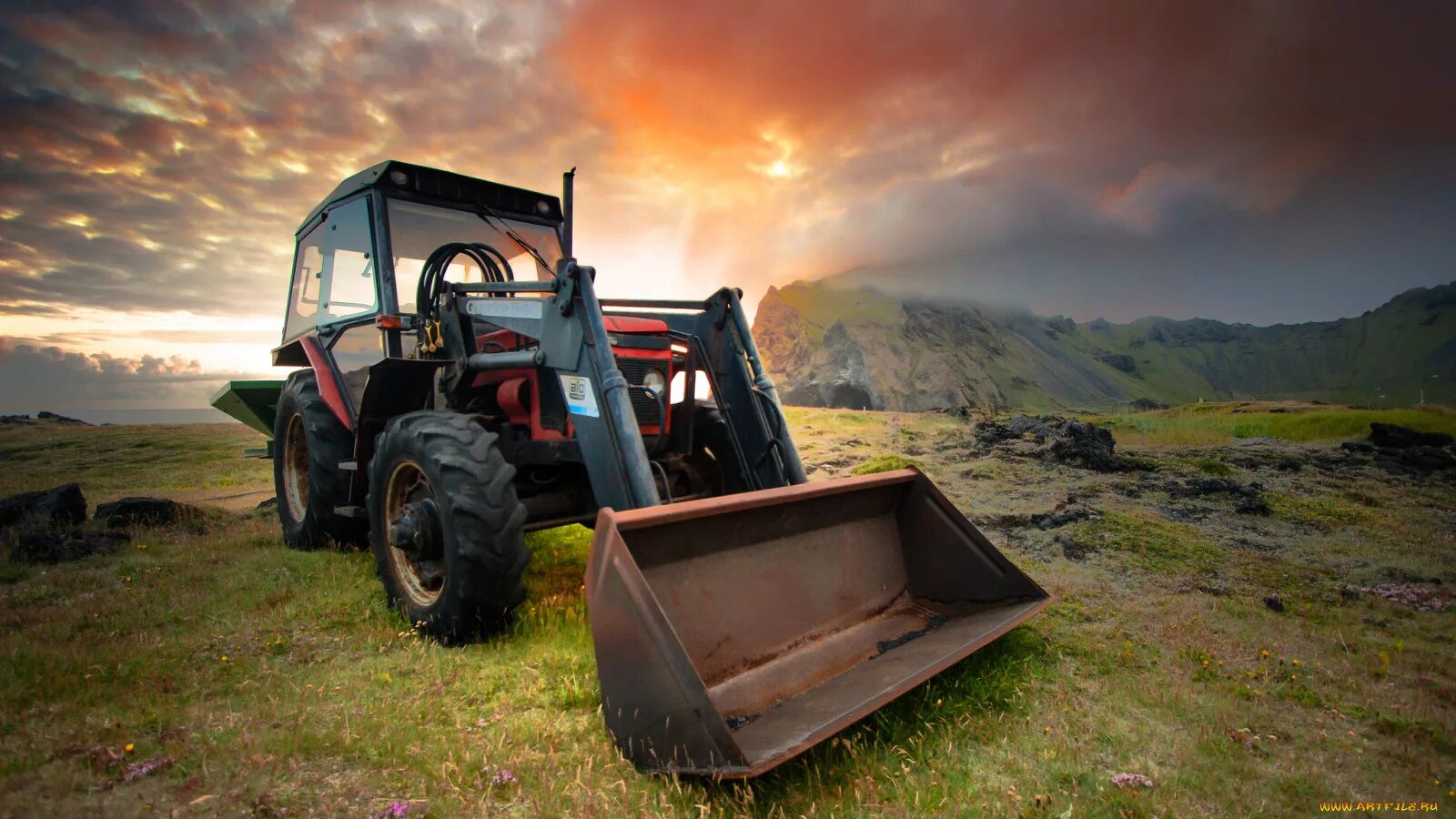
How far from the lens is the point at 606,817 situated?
95.4 inches

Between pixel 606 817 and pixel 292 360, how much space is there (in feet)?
20.2

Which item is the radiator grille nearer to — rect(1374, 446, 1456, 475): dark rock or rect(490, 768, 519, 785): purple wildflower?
rect(490, 768, 519, 785): purple wildflower

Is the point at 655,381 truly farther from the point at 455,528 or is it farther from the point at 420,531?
the point at 420,531

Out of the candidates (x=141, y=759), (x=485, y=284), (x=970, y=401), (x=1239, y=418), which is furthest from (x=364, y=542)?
(x=970, y=401)

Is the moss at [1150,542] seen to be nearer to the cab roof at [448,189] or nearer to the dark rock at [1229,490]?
the dark rock at [1229,490]

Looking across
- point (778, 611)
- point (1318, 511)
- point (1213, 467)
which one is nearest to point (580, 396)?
point (778, 611)

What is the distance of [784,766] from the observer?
283cm

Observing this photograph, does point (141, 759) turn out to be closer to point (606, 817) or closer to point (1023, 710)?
point (606, 817)

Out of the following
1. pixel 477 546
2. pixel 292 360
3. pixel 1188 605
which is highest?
pixel 292 360

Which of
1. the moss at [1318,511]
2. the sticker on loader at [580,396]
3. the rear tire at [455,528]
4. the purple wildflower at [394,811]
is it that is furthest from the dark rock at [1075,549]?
the purple wildflower at [394,811]

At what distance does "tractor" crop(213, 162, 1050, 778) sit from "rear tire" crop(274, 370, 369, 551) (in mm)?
30

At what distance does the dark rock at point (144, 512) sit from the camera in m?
7.63

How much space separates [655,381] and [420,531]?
1.65 meters

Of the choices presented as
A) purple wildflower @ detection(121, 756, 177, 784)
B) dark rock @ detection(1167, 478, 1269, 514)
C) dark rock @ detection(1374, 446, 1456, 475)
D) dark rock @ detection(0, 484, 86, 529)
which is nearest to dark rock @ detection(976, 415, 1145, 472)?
dark rock @ detection(1167, 478, 1269, 514)
